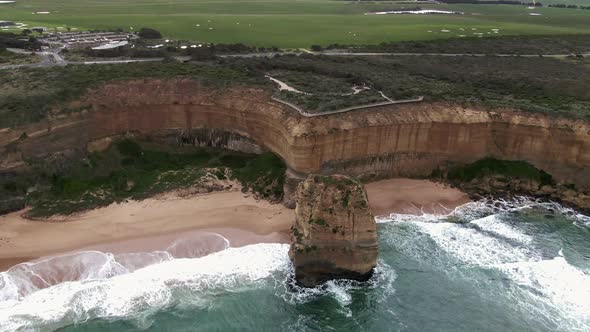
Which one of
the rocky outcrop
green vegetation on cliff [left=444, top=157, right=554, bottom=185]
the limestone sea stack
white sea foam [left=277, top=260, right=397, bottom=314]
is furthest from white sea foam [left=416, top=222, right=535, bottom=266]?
the rocky outcrop

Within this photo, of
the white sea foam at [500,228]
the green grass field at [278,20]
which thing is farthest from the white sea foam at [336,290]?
the green grass field at [278,20]

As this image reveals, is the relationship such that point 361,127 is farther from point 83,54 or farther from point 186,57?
point 83,54

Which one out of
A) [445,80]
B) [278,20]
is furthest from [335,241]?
[278,20]

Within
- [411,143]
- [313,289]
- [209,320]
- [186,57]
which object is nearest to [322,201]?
[313,289]

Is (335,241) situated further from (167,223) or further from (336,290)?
(167,223)

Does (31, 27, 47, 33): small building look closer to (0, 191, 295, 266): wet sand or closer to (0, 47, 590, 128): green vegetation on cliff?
(0, 47, 590, 128): green vegetation on cliff
